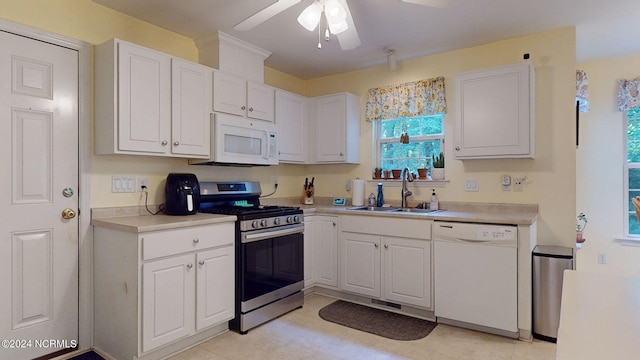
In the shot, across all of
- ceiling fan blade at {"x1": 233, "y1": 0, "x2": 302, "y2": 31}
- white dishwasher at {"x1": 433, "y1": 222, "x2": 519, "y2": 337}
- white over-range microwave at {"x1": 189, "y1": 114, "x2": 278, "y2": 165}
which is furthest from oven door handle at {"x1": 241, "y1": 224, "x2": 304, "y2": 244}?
ceiling fan blade at {"x1": 233, "y1": 0, "x2": 302, "y2": 31}

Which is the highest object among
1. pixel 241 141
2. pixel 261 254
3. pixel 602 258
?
pixel 241 141

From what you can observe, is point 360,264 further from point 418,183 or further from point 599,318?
point 599,318

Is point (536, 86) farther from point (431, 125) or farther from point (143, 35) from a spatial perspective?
point (143, 35)

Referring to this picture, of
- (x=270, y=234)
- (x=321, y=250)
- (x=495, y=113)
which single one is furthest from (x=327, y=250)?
(x=495, y=113)

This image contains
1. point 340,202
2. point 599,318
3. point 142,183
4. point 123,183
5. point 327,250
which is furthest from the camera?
point 340,202

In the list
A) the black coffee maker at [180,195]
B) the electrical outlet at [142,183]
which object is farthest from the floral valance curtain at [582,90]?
the electrical outlet at [142,183]

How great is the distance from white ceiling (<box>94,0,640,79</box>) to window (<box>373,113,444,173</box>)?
698mm

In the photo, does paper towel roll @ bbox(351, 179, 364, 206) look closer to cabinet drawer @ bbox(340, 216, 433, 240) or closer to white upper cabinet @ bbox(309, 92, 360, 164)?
white upper cabinet @ bbox(309, 92, 360, 164)

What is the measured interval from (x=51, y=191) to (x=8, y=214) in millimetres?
261

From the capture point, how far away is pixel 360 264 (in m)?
3.38

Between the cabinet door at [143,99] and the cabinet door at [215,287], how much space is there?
891 mm

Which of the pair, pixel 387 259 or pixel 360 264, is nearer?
pixel 387 259

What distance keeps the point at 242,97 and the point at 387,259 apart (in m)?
1.98

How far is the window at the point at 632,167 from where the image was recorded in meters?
3.78
